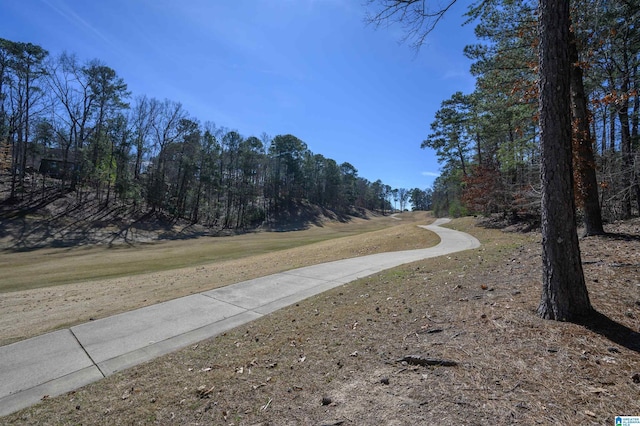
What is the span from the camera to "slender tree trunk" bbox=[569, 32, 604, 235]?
6898 millimetres

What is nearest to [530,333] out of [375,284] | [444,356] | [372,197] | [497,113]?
[444,356]

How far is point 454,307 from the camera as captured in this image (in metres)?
4.20

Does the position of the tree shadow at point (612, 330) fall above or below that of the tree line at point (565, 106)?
below

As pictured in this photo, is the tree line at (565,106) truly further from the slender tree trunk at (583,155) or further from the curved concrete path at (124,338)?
the curved concrete path at (124,338)

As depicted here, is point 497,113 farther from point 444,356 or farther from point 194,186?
point 194,186

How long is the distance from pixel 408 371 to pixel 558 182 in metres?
2.76

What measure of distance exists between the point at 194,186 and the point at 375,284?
144ft

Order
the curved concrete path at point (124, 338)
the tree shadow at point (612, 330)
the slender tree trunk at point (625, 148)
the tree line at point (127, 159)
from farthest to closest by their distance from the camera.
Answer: the tree line at point (127, 159) < the slender tree trunk at point (625, 148) < the curved concrete path at point (124, 338) < the tree shadow at point (612, 330)

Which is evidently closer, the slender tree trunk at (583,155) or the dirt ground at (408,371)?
the dirt ground at (408,371)

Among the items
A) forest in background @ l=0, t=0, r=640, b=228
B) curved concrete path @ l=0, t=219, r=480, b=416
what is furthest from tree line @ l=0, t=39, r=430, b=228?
curved concrete path @ l=0, t=219, r=480, b=416

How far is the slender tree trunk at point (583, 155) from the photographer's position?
22.6 ft

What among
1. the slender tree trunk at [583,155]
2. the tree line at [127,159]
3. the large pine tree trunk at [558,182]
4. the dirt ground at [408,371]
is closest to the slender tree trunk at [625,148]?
the slender tree trunk at [583,155]

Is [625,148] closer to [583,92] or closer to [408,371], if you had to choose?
[583,92]

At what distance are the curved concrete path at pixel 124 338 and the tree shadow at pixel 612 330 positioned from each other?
15.5 ft
